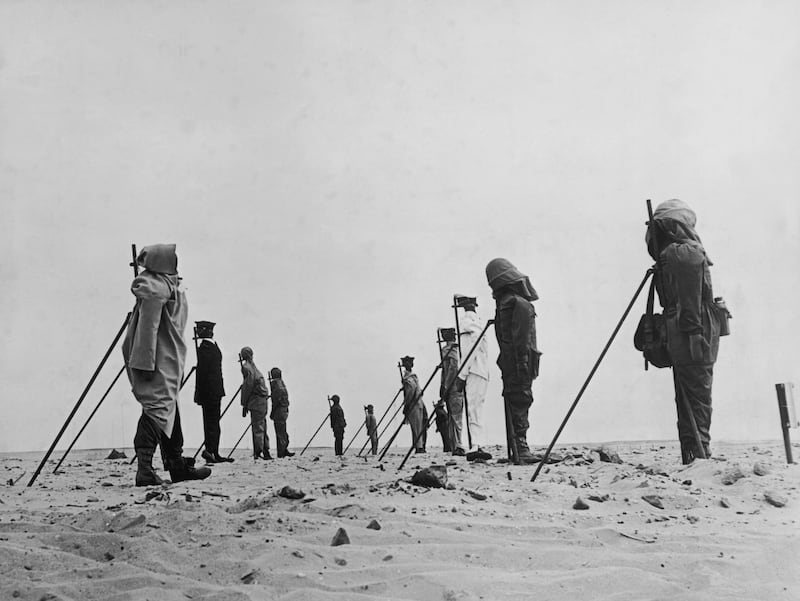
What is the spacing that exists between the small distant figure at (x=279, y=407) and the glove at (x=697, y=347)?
1122cm

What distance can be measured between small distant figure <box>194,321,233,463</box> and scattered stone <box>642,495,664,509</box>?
292 inches

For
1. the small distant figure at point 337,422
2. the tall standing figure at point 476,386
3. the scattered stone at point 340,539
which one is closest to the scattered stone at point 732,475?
the scattered stone at point 340,539

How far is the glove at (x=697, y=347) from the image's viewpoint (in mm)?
7277

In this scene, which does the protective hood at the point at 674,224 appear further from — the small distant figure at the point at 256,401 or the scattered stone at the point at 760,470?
the small distant figure at the point at 256,401

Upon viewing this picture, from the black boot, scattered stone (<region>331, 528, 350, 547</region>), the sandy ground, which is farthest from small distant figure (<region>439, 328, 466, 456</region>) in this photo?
scattered stone (<region>331, 528, 350, 547</region>)

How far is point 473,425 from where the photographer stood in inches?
547

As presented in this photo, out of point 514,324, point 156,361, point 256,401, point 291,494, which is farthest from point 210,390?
point 291,494

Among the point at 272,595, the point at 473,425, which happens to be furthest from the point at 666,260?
the point at 473,425

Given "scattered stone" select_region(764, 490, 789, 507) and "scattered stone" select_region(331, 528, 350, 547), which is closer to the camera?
"scattered stone" select_region(331, 528, 350, 547)

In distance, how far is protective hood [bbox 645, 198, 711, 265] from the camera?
7.64 meters

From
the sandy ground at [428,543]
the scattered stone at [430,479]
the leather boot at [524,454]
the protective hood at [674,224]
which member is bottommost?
the sandy ground at [428,543]

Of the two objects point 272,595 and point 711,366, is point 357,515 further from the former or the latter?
point 711,366

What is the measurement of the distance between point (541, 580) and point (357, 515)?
1.39m

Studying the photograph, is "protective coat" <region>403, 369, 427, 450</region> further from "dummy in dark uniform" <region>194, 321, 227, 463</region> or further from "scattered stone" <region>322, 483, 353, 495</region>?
"scattered stone" <region>322, 483, 353, 495</region>
